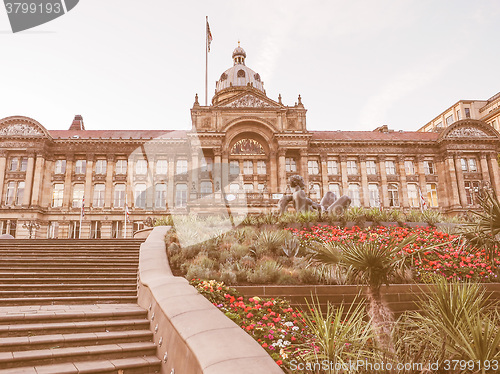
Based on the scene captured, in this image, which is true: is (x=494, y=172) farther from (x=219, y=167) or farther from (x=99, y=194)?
(x=99, y=194)

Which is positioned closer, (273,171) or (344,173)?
(273,171)

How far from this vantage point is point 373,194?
48.6 m

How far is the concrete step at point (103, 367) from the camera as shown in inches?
210

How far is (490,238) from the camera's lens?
633 cm

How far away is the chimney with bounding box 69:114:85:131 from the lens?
206ft

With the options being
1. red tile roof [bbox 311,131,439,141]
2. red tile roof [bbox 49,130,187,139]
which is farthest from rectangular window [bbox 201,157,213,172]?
red tile roof [bbox 311,131,439,141]

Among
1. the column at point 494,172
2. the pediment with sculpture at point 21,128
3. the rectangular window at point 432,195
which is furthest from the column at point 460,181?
the pediment with sculpture at point 21,128

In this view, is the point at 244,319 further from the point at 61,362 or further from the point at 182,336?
the point at 61,362

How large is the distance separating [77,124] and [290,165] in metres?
39.5

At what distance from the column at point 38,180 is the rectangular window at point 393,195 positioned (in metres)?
44.4

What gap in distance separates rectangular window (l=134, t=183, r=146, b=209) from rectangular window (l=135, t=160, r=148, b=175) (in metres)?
1.69

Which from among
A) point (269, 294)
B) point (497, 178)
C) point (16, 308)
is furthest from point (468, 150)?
point (16, 308)

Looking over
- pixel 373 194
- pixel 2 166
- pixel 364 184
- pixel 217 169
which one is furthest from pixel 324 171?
pixel 2 166

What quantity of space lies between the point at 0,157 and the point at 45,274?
43.2 metres
